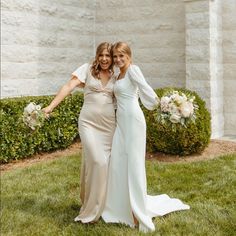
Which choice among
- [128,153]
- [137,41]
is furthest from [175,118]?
[137,41]

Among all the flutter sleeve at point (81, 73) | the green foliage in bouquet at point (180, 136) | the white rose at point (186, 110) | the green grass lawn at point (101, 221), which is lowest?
the green grass lawn at point (101, 221)

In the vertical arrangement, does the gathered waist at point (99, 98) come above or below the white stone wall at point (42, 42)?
below

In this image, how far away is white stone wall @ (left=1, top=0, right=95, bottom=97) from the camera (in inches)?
328

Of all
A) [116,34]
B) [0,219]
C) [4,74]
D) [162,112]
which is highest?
[116,34]

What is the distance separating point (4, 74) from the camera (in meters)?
8.27

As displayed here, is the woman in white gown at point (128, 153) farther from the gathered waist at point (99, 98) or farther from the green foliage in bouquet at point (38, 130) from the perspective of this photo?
the green foliage in bouquet at point (38, 130)

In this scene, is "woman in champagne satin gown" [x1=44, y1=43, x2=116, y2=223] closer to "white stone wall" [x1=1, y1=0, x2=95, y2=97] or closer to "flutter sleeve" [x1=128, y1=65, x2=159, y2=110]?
"flutter sleeve" [x1=128, y1=65, x2=159, y2=110]

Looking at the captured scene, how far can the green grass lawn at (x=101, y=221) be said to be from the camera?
14.0 feet

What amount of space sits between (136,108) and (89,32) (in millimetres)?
6318

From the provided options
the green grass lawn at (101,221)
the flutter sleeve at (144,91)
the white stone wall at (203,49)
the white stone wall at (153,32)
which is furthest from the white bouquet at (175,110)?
the white stone wall at (153,32)

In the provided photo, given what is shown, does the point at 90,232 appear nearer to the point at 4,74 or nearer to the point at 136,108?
the point at 136,108

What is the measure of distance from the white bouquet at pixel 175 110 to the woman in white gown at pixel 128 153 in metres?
0.18

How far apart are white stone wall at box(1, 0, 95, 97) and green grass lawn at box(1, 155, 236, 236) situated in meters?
2.30

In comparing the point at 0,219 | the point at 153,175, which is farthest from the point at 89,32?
the point at 0,219
